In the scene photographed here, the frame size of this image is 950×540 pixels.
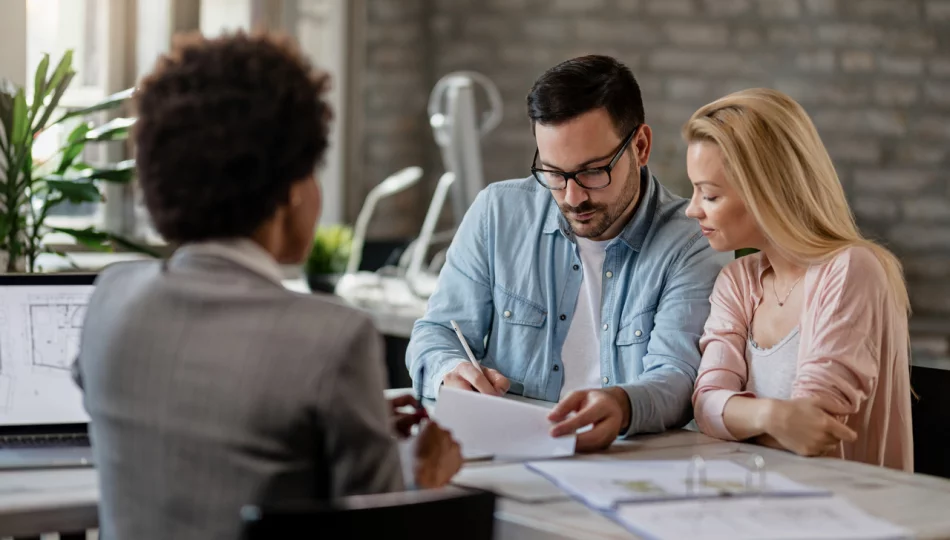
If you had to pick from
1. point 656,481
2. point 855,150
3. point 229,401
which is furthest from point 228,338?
point 855,150

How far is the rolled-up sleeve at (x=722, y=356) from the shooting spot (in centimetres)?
182

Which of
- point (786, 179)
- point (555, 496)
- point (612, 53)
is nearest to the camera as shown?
point (555, 496)

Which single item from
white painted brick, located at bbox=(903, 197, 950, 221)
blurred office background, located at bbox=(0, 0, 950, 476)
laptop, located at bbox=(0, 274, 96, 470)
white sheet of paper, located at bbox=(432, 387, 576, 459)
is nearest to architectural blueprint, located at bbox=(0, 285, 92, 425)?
laptop, located at bbox=(0, 274, 96, 470)

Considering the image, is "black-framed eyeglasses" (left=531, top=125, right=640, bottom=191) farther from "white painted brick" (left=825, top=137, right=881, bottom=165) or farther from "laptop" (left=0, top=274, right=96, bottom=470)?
"white painted brick" (left=825, top=137, right=881, bottom=165)

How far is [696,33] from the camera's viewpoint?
541cm

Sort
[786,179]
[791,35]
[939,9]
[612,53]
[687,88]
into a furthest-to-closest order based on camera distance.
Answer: [612,53], [687,88], [791,35], [939,9], [786,179]

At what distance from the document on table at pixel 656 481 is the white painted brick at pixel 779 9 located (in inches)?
156

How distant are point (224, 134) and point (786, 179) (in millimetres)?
1010

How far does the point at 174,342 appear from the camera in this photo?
1.17 metres

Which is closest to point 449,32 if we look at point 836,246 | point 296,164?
point 836,246

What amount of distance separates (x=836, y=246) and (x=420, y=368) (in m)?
0.75

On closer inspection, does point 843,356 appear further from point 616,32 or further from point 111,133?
point 616,32

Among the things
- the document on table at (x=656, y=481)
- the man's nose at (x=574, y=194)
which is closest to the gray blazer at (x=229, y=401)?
the document on table at (x=656, y=481)

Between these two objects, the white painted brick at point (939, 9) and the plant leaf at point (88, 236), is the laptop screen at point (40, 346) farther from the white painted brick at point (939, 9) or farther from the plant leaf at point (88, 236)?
the white painted brick at point (939, 9)
